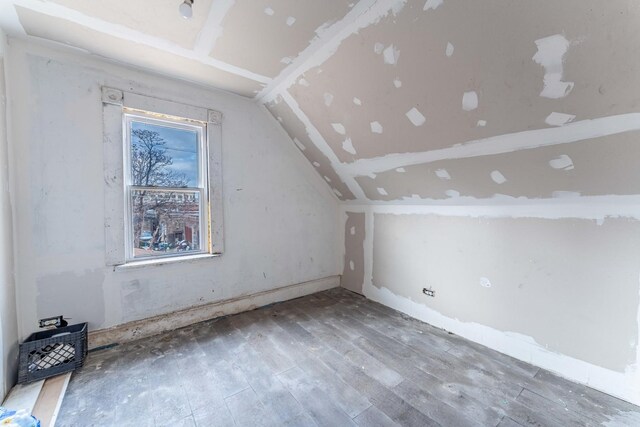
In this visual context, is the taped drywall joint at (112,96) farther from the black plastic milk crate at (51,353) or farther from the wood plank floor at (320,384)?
the wood plank floor at (320,384)

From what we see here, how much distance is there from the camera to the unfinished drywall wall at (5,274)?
5.15 ft

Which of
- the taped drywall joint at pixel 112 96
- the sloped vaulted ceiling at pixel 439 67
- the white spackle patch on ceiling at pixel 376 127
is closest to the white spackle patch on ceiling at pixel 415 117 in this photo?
the sloped vaulted ceiling at pixel 439 67

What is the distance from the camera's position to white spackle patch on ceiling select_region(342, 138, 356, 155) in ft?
8.51

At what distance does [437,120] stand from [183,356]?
2.68 m

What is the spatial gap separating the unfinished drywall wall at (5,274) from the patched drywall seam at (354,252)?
313 centimetres

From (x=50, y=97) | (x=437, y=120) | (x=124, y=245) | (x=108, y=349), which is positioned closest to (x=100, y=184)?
(x=124, y=245)

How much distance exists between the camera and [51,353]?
1798 mm

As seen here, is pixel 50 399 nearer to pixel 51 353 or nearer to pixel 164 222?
pixel 51 353

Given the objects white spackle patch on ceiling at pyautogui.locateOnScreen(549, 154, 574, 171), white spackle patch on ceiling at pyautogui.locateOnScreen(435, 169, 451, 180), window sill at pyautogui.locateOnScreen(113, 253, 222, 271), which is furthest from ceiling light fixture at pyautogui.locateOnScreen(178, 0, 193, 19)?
white spackle patch on ceiling at pyautogui.locateOnScreen(549, 154, 574, 171)

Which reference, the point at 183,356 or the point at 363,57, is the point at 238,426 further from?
the point at 363,57

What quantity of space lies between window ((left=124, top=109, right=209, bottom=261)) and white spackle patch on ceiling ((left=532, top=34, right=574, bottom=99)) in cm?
268

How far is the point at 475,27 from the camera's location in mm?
1295

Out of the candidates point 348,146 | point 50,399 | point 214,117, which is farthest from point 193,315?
point 348,146

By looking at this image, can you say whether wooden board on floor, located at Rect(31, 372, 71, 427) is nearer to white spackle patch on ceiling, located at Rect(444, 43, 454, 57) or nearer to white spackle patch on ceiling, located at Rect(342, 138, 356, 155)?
white spackle patch on ceiling, located at Rect(342, 138, 356, 155)
